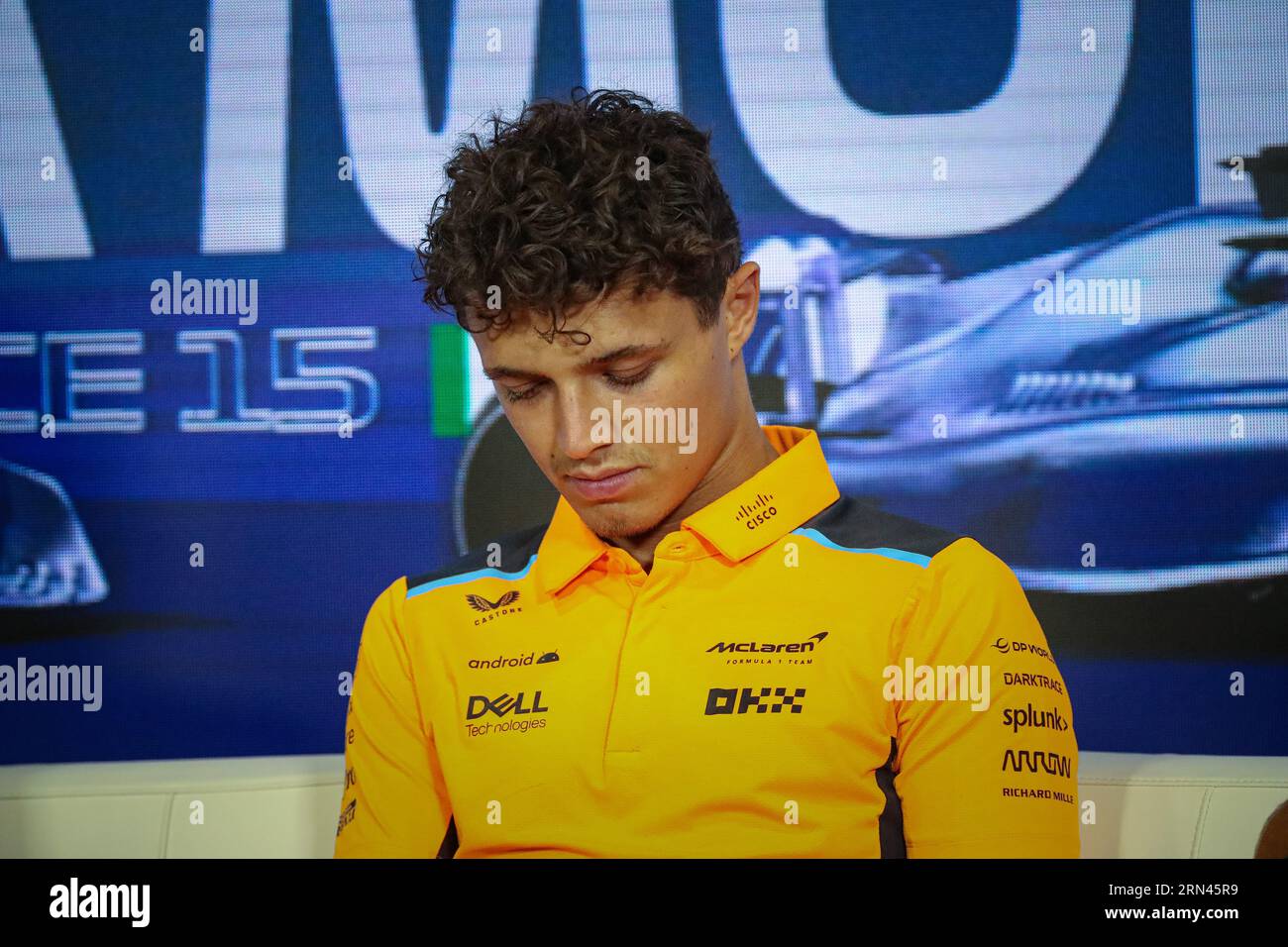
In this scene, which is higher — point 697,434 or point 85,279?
point 85,279

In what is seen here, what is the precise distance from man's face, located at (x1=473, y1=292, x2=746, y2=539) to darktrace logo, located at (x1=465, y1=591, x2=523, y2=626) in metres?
0.17

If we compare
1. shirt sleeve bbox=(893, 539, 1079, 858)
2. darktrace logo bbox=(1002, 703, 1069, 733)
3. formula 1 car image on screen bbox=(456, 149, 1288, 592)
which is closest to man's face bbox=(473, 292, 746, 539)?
shirt sleeve bbox=(893, 539, 1079, 858)

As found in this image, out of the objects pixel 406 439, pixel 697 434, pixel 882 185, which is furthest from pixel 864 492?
pixel 697 434

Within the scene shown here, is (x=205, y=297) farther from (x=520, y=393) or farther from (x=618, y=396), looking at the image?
(x=618, y=396)

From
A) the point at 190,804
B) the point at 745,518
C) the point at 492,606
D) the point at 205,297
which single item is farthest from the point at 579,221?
the point at 205,297

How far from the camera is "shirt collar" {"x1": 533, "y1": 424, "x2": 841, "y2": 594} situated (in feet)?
5.31

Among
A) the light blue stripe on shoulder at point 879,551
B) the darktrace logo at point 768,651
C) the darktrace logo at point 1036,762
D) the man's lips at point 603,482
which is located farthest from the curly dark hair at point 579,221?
the darktrace logo at point 1036,762

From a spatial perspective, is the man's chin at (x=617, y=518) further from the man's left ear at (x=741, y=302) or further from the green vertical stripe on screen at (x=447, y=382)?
the green vertical stripe on screen at (x=447, y=382)

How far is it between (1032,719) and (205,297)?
2.11 meters

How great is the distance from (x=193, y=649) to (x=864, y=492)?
4.88 ft

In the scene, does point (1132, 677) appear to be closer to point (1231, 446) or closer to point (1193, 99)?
point (1231, 446)

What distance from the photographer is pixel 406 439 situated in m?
2.85

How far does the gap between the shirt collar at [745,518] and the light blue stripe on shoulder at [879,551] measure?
0.02 metres
